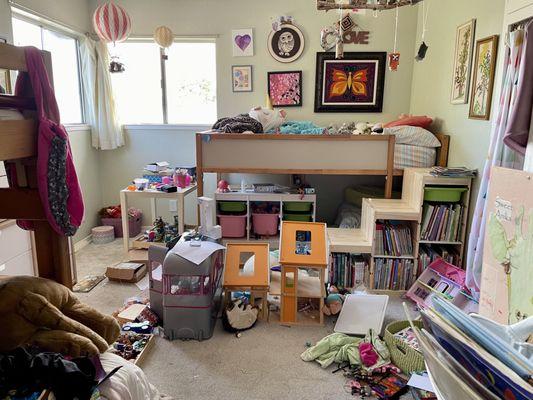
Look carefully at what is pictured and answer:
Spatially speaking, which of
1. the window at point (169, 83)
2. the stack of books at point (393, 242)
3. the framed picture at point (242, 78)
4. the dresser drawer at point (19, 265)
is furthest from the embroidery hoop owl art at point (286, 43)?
the dresser drawer at point (19, 265)

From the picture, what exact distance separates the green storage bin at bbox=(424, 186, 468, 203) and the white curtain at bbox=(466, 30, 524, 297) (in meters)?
0.58

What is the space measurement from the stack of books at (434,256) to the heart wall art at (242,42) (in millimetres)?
2601

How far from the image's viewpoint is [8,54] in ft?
3.89

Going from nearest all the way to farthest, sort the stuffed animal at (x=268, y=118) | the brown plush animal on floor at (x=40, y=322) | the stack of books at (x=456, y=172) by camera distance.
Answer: the brown plush animal on floor at (x=40, y=322), the stack of books at (x=456, y=172), the stuffed animal at (x=268, y=118)

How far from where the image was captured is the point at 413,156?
3160 mm

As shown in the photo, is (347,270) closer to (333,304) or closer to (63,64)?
(333,304)

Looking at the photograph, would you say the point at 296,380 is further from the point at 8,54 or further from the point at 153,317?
the point at 8,54

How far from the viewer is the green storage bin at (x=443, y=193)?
2.77 meters

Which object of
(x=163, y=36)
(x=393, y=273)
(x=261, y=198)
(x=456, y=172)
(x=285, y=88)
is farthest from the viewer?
(x=285, y=88)

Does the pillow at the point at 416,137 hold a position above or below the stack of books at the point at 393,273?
above

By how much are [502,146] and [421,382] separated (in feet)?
4.01

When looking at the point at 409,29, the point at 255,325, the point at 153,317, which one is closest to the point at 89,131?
the point at 153,317

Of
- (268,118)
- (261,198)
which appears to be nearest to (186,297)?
(261,198)

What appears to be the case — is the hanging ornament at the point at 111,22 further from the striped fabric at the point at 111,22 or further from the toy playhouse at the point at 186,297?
the toy playhouse at the point at 186,297
